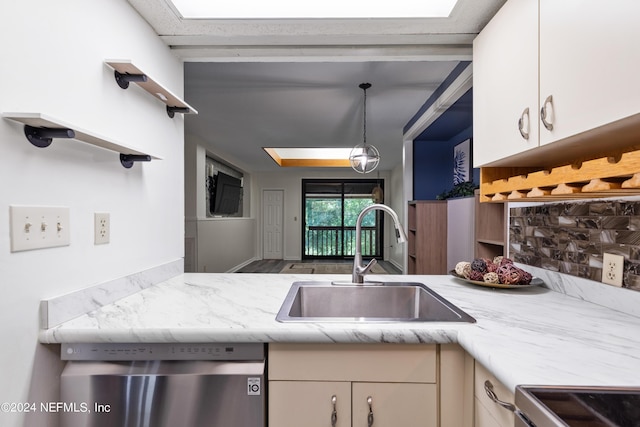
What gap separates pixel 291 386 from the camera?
2.92 feet

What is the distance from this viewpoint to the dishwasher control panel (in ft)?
2.88

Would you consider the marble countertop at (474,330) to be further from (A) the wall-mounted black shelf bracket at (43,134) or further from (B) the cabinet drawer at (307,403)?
(A) the wall-mounted black shelf bracket at (43,134)

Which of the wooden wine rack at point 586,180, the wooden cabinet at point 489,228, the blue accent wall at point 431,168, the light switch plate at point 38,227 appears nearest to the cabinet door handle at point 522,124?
the wooden wine rack at point 586,180

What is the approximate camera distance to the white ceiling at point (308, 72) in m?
1.37

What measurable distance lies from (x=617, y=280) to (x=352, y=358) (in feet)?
2.92

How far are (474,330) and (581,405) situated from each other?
30 centimetres

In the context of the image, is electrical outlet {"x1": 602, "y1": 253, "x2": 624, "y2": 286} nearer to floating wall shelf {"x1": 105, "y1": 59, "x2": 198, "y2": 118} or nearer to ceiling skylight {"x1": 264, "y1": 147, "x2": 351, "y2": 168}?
floating wall shelf {"x1": 105, "y1": 59, "x2": 198, "y2": 118}

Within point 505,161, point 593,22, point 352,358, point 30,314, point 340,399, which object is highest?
point 593,22

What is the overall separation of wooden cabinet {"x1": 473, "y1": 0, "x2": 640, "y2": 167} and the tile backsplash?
0.22 meters

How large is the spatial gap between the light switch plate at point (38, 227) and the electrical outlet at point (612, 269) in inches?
66.8

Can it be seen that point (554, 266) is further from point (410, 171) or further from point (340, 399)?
point (410, 171)

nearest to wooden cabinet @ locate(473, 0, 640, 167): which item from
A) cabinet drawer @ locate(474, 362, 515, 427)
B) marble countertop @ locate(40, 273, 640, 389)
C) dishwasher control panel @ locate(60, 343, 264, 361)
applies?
marble countertop @ locate(40, 273, 640, 389)

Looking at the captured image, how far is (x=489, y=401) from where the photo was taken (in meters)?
0.76

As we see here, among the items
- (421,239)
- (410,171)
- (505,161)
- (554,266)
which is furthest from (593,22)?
(410,171)
